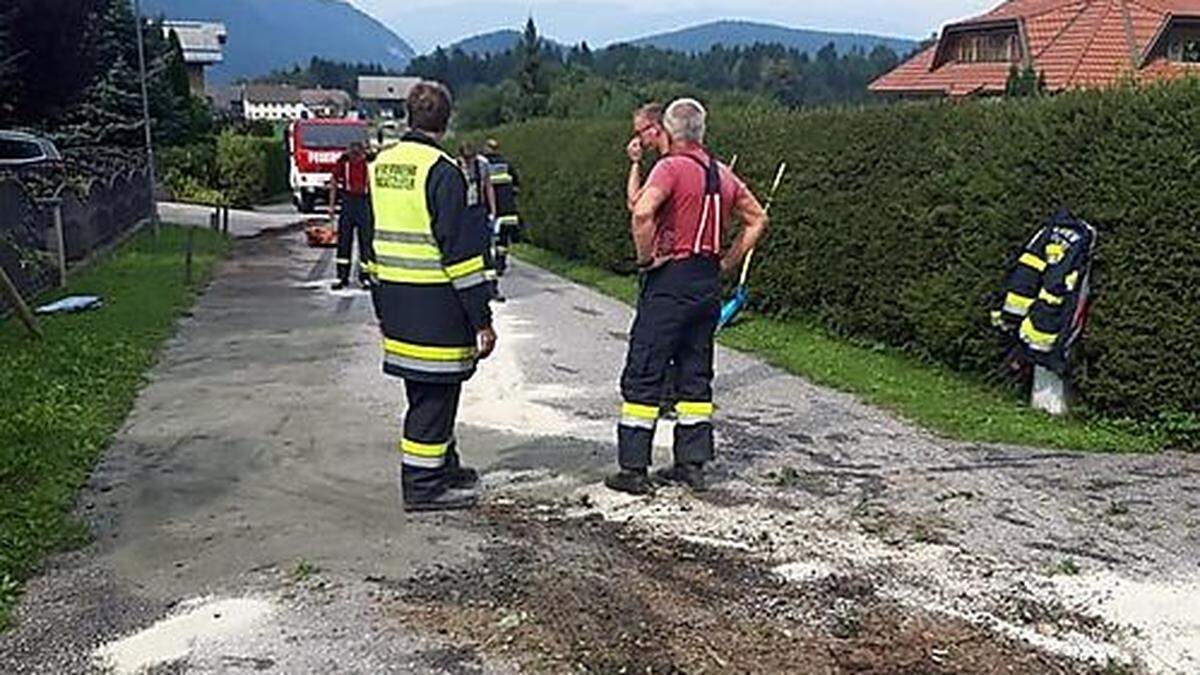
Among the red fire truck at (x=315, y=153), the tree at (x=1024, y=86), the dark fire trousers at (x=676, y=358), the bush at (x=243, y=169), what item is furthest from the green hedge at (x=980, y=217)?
the bush at (x=243, y=169)

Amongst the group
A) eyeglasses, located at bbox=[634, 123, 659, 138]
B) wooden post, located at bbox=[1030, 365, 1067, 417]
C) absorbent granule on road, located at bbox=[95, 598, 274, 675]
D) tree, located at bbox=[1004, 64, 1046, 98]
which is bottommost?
wooden post, located at bbox=[1030, 365, 1067, 417]

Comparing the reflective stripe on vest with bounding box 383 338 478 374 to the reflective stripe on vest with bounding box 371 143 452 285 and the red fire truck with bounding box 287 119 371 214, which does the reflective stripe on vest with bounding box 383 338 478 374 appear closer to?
the reflective stripe on vest with bounding box 371 143 452 285

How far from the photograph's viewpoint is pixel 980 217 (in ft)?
31.5

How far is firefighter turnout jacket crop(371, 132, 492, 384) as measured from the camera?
19.6 feet

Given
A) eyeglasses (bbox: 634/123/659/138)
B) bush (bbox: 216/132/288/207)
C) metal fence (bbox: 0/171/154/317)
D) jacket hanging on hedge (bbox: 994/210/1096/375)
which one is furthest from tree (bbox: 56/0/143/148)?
jacket hanging on hedge (bbox: 994/210/1096/375)

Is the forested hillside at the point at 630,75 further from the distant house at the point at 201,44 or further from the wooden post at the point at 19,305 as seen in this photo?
the wooden post at the point at 19,305

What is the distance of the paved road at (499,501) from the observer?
478 cm

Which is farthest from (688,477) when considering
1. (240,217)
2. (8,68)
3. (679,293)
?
(240,217)

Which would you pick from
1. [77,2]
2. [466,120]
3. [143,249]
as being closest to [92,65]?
[77,2]

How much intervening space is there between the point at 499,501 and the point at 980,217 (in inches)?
191

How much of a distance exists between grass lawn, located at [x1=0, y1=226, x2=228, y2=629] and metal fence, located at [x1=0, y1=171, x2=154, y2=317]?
1.16ft

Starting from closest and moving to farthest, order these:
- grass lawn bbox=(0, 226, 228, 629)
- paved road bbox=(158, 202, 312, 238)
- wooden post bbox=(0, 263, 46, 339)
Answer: grass lawn bbox=(0, 226, 228, 629), wooden post bbox=(0, 263, 46, 339), paved road bbox=(158, 202, 312, 238)

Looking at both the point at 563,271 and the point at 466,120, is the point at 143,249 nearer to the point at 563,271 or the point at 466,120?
the point at 563,271

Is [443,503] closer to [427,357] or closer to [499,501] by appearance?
[499,501]
